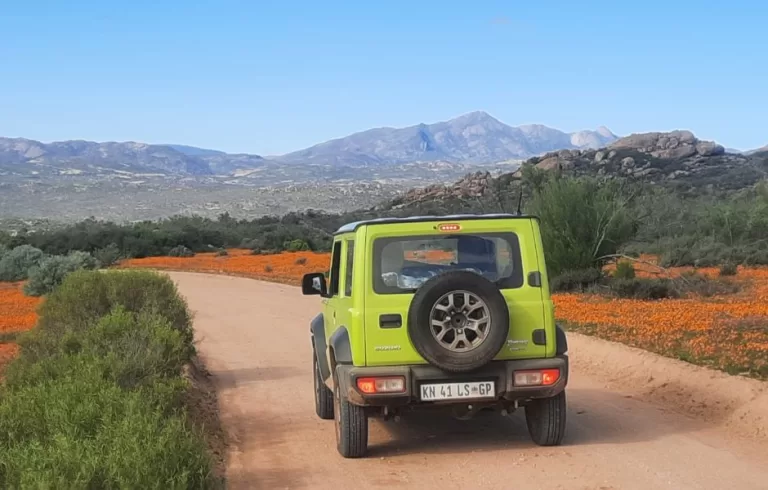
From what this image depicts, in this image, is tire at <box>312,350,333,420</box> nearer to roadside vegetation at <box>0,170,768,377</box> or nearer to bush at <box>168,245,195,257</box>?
roadside vegetation at <box>0,170,768,377</box>

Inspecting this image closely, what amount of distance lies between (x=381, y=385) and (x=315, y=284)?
2.28 m

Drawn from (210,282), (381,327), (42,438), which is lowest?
(210,282)

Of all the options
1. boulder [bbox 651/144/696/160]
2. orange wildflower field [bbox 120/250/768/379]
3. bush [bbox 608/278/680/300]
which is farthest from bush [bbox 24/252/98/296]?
boulder [bbox 651/144/696/160]

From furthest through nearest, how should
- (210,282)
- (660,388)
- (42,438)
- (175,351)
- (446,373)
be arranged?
(210,282) < (660,388) < (175,351) < (446,373) < (42,438)

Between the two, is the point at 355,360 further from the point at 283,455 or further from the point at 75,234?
the point at 75,234

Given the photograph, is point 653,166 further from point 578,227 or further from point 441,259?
point 441,259

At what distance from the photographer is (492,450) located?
8.38 meters

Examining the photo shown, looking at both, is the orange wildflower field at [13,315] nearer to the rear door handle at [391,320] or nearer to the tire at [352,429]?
the tire at [352,429]

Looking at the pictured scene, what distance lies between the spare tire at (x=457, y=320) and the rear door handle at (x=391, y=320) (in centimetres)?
17

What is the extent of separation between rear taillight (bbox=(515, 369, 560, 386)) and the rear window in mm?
759

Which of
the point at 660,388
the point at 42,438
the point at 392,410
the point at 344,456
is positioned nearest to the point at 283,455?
the point at 344,456

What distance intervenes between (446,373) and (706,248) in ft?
106

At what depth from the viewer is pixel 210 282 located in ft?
116

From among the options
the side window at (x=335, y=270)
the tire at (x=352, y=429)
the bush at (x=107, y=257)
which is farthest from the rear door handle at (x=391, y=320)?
the bush at (x=107, y=257)
